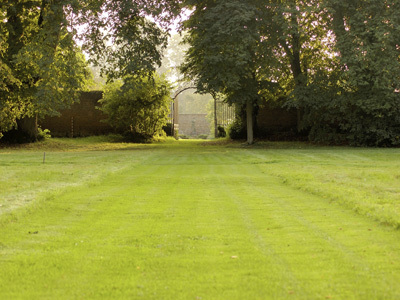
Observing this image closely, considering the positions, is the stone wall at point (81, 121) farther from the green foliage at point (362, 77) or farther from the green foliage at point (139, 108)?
the green foliage at point (362, 77)

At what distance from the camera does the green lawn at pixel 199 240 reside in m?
3.48

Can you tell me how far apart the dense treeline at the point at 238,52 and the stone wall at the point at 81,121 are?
5.31 meters

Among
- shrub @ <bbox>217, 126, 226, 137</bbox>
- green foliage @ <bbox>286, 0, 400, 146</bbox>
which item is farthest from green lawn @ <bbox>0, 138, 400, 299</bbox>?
shrub @ <bbox>217, 126, 226, 137</bbox>

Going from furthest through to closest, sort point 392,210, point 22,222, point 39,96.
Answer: point 39,96 < point 392,210 < point 22,222

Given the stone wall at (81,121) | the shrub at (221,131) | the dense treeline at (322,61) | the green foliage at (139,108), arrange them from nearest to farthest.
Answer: the dense treeline at (322,61), the green foliage at (139,108), the stone wall at (81,121), the shrub at (221,131)

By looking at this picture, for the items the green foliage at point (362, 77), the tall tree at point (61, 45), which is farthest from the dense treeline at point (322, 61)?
the tall tree at point (61, 45)

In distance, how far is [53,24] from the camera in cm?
2178

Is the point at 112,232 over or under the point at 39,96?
under

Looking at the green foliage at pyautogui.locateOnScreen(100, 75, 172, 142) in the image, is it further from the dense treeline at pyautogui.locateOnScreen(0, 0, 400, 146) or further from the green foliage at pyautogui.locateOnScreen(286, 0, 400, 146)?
the green foliage at pyautogui.locateOnScreen(286, 0, 400, 146)

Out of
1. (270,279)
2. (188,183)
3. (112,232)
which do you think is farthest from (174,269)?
(188,183)

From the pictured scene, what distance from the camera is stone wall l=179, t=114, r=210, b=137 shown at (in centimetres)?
5888

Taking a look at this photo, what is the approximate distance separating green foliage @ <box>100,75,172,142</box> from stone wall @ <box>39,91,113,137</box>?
39.9 inches

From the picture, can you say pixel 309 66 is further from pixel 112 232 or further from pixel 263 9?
pixel 112 232

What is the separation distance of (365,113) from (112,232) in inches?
820
